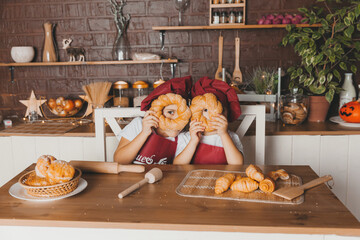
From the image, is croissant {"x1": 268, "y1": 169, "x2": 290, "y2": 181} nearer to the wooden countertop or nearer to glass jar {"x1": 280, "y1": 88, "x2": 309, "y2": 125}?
the wooden countertop

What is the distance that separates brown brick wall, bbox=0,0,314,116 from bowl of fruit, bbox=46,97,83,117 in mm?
132

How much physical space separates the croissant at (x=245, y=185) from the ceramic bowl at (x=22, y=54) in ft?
7.40

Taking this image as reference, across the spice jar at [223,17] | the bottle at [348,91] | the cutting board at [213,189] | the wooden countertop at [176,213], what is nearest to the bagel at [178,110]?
the cutting board at [213,189]

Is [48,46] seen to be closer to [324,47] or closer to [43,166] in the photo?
[43,166]

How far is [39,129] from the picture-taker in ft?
7.63

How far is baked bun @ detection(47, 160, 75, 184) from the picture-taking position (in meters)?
0.99

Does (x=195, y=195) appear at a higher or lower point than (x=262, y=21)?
lower

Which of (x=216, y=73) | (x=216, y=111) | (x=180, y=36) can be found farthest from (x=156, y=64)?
(x=216, y=111)

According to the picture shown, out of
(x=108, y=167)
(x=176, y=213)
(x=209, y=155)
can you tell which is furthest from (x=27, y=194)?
(x=209, y=155)

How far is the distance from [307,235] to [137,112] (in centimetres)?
107

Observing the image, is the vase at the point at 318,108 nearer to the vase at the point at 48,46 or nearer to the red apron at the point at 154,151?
the red apron at the point at 154,151

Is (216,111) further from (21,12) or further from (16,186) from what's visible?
(21,12)

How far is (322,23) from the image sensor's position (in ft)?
7.50

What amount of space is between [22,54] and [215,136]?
1884mm
